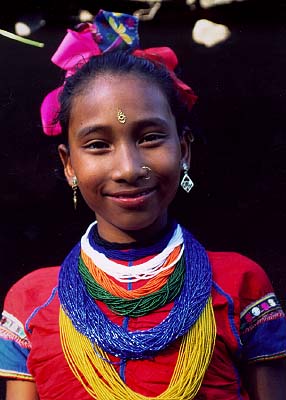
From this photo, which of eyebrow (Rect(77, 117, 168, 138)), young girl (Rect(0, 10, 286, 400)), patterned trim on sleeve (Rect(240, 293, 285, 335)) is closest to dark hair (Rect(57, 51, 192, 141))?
young girl (Rect(0, 10, 286, 400))

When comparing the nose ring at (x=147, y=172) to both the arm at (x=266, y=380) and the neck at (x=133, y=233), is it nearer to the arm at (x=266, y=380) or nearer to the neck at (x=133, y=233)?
the neck at (x=133, y=233)

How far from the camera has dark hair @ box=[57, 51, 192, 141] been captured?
195 cm

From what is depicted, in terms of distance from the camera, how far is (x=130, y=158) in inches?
71.4

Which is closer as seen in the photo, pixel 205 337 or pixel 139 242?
pixel 205 337

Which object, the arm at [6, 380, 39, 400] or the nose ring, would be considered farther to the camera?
the arm at [6, 380, 39, 400]

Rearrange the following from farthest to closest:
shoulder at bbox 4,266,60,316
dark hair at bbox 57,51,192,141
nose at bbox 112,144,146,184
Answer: shoulder at bbox 4,266,60,316 → dark hair at bbox 57,51,192,141 → nose at bbox 112,144,146,184

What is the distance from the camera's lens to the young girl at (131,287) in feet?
6.06

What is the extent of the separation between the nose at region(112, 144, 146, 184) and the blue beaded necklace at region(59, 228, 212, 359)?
1.25 ft

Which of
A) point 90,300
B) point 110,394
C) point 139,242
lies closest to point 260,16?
point 139,242

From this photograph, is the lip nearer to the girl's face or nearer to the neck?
the girl's face

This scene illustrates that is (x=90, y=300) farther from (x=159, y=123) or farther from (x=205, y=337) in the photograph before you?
(x=159, y=123)

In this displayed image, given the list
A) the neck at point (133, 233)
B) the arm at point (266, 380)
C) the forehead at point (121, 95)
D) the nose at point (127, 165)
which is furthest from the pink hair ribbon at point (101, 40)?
the arm at point (266, 380)

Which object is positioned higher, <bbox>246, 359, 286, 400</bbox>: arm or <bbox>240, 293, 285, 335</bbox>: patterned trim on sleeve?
<bbox>240, 293, 285, 335</bbox>: patterned trim on sleeve

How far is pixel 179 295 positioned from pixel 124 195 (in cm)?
38
